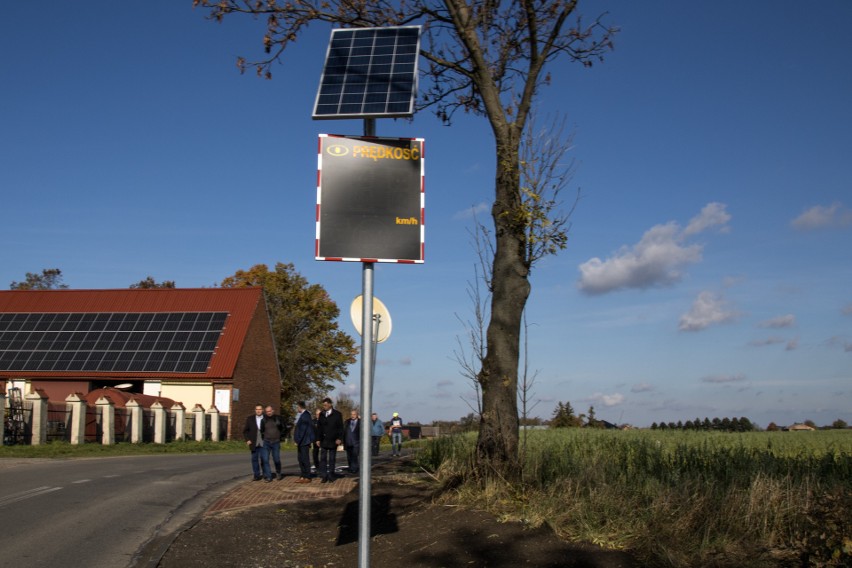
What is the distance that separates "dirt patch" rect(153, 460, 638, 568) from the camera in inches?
280

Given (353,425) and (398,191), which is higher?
(398,191)

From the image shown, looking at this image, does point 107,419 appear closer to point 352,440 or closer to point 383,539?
point 352,440

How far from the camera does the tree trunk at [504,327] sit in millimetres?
9953

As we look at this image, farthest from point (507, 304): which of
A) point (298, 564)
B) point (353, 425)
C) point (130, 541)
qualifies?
point (353, 425)

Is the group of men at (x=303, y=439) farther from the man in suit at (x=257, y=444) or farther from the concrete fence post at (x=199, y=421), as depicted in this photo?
the concrete fence post at (x=199, y=421)

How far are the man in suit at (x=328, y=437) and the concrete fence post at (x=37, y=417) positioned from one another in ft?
48.6

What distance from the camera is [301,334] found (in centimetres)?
6138

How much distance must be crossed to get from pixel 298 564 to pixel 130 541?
2760mm

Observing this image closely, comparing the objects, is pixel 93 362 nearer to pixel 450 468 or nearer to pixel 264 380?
pixel 264 380

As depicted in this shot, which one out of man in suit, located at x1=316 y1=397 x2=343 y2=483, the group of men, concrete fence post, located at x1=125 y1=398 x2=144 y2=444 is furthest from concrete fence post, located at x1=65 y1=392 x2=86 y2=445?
man in suit, located at x1=316 y1=397 x2=343 y2=483

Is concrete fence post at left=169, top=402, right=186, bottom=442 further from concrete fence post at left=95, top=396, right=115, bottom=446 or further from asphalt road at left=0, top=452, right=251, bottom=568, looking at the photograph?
asphalt road at left=0, top=452, right=251, bottom=568

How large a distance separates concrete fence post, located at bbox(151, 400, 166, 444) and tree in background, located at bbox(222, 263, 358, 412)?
23.9m

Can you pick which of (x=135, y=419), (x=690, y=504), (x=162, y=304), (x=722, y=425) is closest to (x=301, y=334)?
(x=162, y=304)

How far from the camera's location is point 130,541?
1046 centimetres
